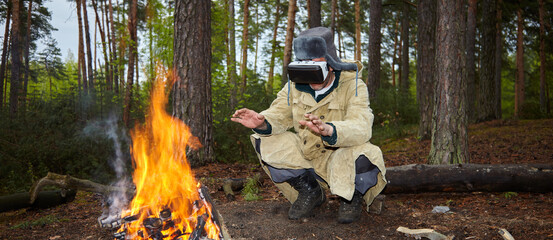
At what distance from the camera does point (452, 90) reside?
543 cm

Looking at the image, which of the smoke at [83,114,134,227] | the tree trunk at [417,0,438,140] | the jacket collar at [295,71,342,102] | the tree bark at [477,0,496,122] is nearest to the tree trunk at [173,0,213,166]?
the smoke at [83,114,134,227]

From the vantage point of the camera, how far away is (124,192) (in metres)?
4.46

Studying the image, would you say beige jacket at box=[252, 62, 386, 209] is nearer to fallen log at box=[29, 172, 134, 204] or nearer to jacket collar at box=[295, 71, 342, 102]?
jacket collar at box=[295, 71, 342, 102]

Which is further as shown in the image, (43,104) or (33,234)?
(43,104)

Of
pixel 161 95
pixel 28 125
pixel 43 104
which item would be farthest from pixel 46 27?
pixel 161 95

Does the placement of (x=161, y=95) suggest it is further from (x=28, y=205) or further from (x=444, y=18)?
(x=444, y=18)

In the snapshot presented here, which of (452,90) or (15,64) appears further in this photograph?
(15,64)

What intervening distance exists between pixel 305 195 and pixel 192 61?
3.78 m

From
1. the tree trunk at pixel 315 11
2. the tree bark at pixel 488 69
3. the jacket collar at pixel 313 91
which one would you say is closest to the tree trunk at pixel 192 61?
the jacket collar at pixel 313 91

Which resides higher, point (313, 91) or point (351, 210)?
point (313, 91)

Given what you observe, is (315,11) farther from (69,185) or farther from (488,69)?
(69,185)

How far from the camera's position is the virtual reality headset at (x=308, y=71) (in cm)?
327

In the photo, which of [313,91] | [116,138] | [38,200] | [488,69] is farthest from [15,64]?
[488,69]

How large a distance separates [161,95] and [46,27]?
19.6 metres
